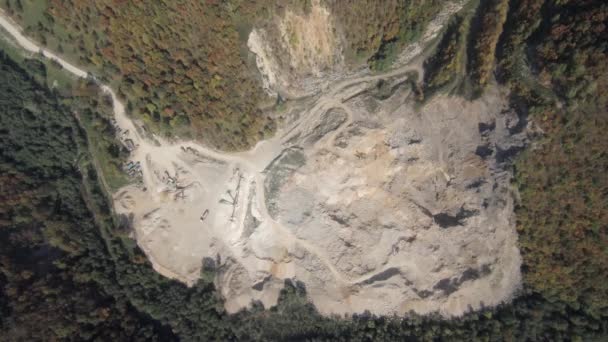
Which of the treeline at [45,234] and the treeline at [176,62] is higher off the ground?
the treeline at [176,62]

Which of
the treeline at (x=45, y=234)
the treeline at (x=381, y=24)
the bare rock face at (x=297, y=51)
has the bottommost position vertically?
the treeline at (x=45, y=234)

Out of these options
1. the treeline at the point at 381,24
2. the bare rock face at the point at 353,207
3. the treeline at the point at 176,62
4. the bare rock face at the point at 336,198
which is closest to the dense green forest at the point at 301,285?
the bare rock face at the point at 353,207

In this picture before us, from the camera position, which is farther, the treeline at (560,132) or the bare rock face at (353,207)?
the bare rock face at (353,207)

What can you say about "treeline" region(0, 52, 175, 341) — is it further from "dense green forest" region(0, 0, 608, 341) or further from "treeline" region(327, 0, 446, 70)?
"treeline" region(327, 0, 446, 70)

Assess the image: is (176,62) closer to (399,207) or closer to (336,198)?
(336,198)

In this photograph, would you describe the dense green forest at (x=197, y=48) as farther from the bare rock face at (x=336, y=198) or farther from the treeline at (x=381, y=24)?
the bare rock face at (x=336, y=198)

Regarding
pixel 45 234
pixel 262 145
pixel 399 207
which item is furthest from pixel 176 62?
pixel 399 207
